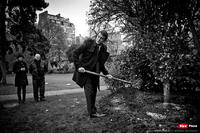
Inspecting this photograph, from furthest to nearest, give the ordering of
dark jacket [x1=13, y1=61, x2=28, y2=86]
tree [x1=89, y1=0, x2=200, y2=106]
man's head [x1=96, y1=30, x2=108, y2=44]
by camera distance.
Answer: dark jacket [x1=13, y1=61, x2=28, y2=86] < tree [x1=89, y1=0, x2=200, y2=106] < man's head [x1=96, y1=30, x2=108, y2=44]

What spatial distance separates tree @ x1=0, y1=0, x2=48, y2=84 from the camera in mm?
12898

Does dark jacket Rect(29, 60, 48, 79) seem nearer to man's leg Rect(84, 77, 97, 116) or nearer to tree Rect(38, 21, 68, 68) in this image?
man's leg Rect(84, 77, 97, 116)

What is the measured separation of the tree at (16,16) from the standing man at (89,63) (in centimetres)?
1204

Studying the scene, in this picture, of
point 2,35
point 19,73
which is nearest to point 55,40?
point 2,35

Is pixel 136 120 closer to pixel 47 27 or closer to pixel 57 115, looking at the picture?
pixel 57 115

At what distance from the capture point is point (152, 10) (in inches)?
193

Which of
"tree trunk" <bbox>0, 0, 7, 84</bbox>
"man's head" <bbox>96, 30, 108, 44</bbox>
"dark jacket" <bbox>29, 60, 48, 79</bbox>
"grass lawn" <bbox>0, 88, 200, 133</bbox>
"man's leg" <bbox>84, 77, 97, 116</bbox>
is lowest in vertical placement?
"grass lawn" <bbox>0, 88, 200, 133</bbox>

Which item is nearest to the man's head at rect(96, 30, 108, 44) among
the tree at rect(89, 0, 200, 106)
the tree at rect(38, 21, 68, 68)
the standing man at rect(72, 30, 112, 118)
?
the standing man at rect(72, 30, 112, 118)

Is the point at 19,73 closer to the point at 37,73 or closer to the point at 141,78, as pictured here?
the point at 37,73

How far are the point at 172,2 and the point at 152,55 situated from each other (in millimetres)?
1638

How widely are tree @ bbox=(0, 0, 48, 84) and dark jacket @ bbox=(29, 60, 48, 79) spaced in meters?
8.32

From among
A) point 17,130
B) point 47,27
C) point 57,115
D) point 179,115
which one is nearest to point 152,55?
point 179,115

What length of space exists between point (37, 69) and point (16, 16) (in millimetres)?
9590

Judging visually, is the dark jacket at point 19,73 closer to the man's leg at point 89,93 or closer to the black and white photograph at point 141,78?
the black and white photograph at point 141,78
